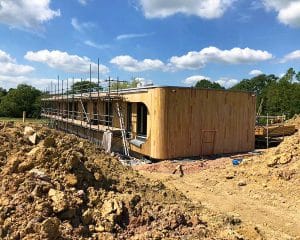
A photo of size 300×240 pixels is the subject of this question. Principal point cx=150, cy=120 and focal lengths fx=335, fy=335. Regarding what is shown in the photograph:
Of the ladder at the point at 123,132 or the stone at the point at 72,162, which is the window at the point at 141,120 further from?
the stone at the point at 72,162

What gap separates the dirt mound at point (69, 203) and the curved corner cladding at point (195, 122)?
9.70 m

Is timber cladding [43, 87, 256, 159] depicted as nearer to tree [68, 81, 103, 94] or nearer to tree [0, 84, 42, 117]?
tree [68, 81, 103, 94]

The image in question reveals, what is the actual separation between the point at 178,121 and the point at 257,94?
94.3 feet

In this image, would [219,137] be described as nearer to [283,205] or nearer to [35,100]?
[283,205]

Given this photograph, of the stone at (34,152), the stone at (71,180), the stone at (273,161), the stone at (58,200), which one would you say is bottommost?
the stone at (273,161)

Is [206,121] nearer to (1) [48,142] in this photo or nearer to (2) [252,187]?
(2) [252,187]

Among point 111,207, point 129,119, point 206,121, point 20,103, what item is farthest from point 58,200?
point 20,103

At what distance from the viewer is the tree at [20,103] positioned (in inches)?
2473

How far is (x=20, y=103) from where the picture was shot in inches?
2527

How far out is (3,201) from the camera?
4.98 meters

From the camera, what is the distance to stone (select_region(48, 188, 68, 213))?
5.11 meters

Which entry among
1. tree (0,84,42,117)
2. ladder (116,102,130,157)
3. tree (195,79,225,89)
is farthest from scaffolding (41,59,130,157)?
tree (195,79,225,89)

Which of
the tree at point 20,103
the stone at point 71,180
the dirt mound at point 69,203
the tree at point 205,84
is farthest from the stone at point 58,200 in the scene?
the tree at point 205,84

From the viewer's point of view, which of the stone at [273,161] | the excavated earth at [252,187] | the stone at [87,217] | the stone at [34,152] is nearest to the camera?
the stone at [87,217]
